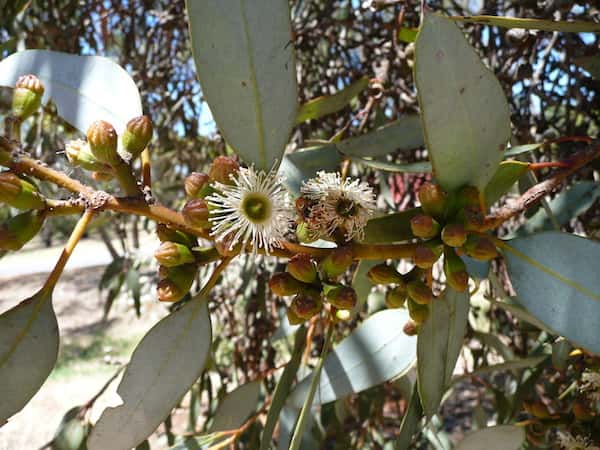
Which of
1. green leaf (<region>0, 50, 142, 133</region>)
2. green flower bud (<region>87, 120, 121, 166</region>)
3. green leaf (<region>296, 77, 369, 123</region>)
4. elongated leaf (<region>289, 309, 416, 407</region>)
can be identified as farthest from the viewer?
green leaf (<region>296, 77, 369, 123</region>)

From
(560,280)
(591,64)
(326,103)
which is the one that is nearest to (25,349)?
(560,280)

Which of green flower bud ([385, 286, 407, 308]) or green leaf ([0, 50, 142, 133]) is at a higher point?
green leaf ([0, 50, 142, 133])

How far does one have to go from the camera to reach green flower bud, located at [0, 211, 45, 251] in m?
0.62

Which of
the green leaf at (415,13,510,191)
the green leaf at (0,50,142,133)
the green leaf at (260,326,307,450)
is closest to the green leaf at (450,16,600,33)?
the green leaf at (415,13,510,191)

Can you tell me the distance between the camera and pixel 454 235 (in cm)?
61

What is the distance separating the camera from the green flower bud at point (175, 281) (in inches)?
25.2

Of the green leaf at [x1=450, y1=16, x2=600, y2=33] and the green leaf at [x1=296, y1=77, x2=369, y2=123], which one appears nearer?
the green leaf at [x1=450, y1=16, x2=600, y2=33]

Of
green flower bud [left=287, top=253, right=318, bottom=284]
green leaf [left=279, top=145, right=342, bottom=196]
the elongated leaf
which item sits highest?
green leaf [left=279, top=145, right=342, bottom=196]

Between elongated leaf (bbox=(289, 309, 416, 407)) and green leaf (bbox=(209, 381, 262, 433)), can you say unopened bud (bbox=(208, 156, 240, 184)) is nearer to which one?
elongated leaf (bbox=(289, 309, 416, 407))

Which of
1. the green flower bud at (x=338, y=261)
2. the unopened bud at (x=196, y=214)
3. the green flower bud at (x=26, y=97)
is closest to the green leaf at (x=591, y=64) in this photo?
the green flower bud at (x=338, y=261)

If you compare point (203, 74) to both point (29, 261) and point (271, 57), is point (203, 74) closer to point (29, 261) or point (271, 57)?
point (271, 57)

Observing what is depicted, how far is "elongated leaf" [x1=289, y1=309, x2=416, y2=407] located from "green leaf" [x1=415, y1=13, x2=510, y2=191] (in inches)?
15.4

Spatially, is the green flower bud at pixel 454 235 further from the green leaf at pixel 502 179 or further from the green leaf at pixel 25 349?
the green leaf at pixel 25 349

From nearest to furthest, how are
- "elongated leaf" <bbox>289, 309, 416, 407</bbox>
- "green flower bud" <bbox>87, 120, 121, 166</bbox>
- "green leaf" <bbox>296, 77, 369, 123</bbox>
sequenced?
"green flower bud" <bbox>87, 120, 121, 166</bbox>, "elongated leaf" <bbox>289, 309, 416, 407</bbox>, "green leaf" <bbox>296, 77, 369, 123</bbox>
